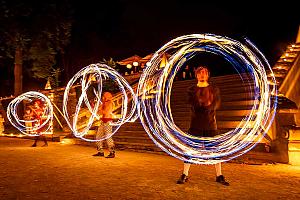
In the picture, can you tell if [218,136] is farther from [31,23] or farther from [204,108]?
[31,23]

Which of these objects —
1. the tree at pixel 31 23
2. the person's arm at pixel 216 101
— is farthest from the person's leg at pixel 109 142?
the tree at pixel 31 23

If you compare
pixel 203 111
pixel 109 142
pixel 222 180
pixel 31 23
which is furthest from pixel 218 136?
pixel 31 23

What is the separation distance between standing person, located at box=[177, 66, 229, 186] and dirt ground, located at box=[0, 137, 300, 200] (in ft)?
0.92

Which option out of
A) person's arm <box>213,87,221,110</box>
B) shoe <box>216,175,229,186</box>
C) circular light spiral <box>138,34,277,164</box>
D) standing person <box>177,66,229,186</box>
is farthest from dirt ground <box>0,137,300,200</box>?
person's arm <box>213,87,221,110</box>

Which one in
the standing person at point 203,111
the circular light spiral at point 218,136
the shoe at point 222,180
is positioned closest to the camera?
the shoe at point 222,180

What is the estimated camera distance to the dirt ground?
17.6 feet

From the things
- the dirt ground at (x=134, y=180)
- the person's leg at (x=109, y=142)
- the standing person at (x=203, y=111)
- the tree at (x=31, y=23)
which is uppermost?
the tree at (x=31, y=23)

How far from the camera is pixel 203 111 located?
616 centimetres

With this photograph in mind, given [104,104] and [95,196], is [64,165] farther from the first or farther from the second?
[95,196]

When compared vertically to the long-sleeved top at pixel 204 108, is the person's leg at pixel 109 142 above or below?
below

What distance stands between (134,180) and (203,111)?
1719 millimetres

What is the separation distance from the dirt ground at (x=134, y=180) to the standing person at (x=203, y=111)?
11.0 inches

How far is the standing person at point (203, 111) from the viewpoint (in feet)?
20.1

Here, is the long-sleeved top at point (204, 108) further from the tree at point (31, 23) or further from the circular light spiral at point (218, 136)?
the tree at point (31, 23)
